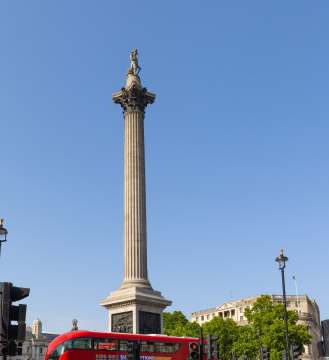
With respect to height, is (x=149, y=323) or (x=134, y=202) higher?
(x=134, y=202)

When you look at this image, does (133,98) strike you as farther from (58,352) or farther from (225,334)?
(225,334)

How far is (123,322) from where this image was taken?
44.6 metres

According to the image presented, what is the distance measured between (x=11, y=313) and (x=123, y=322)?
34.4m

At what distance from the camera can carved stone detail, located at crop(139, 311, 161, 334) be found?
4403cm

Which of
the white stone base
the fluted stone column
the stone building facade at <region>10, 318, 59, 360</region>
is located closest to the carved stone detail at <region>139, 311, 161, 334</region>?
the white stone base

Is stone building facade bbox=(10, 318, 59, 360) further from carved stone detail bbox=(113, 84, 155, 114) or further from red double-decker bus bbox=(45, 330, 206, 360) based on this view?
red double-decker bus bbox=(45, 330, 206, 360)

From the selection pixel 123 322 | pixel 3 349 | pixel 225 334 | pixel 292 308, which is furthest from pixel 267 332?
pixel 3 349

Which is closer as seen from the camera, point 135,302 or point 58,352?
point 58,352

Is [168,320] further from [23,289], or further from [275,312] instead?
[23,289]

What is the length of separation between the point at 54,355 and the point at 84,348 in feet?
6.36

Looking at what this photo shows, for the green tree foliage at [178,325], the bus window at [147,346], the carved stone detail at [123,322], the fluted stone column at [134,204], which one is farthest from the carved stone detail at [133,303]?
the green tree foliage at [178,325]

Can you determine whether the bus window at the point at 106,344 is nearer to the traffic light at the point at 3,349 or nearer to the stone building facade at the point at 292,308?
the traffic light at the point at 3,349

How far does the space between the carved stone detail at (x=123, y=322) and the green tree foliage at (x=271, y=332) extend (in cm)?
3417

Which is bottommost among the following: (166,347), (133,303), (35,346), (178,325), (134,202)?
(166,347)
